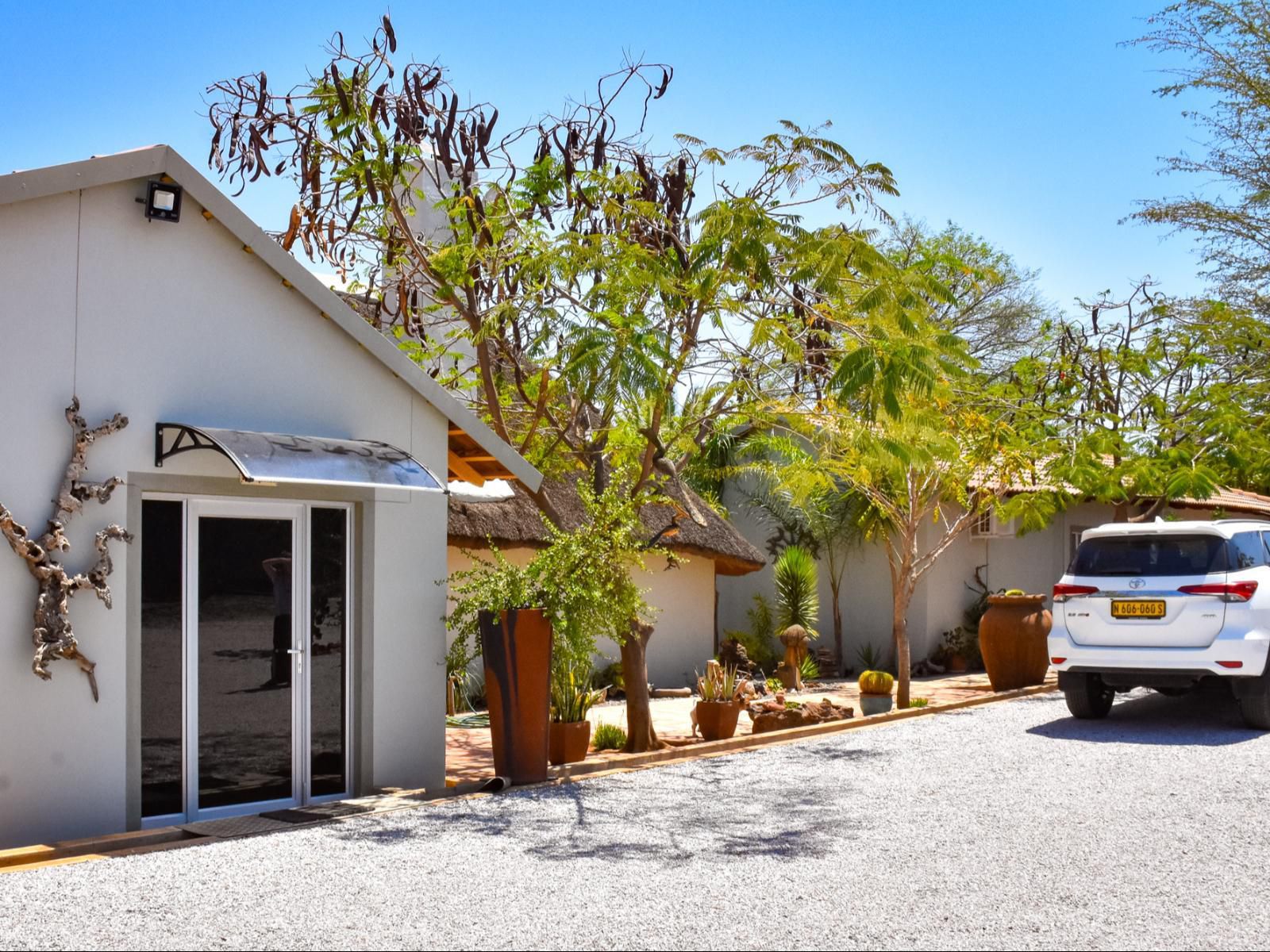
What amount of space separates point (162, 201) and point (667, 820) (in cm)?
520

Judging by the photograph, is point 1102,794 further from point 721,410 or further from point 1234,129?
point 1234,129

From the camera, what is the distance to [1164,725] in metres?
12.4

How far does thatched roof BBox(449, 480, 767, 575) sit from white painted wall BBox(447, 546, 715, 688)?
1.37ft

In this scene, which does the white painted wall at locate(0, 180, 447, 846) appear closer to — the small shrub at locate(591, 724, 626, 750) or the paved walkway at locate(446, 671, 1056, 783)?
the paved walkway at locate(446, 671, 1056, 783)

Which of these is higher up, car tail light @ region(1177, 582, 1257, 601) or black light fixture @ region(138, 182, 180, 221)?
black light fixture @ region(138, 182, 180, 221)

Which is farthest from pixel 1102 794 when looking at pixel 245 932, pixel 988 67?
pixel 988 67

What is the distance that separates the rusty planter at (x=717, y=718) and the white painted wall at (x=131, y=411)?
127 inches

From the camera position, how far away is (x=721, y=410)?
37.8ft

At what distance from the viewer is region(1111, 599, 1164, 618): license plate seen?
37.6 ft

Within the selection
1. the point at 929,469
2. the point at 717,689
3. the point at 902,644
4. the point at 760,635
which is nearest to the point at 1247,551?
the point at 929,469

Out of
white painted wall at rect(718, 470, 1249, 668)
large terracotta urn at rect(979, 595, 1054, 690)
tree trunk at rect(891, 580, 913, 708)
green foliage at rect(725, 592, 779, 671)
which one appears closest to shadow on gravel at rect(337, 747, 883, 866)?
tree trunk at rect(891, 580, 913, 708)

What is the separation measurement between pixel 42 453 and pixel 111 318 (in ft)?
3.25

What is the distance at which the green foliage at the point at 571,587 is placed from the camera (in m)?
9.68

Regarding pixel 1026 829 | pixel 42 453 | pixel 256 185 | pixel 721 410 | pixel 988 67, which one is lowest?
pixel 1026 829
